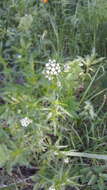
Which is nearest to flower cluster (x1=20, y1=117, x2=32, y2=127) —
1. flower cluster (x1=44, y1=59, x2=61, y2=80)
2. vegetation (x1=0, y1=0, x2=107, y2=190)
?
vegetation (x1=0, y1=0, x2=107, y2=190)

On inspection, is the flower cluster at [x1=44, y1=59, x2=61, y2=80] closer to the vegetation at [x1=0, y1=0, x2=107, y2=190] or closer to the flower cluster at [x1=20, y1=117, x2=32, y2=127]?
the vegetation at [x1=0, y1=0, x2=107, y2=190]

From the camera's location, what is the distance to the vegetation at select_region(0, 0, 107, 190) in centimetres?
162

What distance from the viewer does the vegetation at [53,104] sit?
5.33ft

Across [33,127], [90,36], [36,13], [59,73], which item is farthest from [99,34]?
[33,127]

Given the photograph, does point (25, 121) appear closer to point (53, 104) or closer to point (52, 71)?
point (53, 104)

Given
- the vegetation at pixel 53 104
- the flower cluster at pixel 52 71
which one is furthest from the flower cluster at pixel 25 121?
the flower cluster at pixel 52 71

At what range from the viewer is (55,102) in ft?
5.35

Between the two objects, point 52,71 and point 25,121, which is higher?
point 52,71

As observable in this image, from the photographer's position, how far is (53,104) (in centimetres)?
164

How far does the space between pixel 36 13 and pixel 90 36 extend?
1.26ft

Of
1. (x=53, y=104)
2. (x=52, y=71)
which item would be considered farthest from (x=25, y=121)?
(x=52, y=71)

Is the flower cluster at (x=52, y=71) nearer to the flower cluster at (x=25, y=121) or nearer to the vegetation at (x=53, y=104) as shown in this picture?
the vegetation at (x=53, y=104)

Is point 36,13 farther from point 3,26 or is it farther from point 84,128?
point 84,128

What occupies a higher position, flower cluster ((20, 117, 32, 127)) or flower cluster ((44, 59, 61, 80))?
flower cluster ((44, 59, 61, 80))
